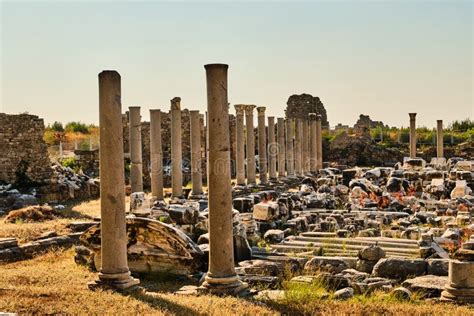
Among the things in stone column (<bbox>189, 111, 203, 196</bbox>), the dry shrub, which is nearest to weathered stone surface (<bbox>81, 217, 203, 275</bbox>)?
the dry shrub

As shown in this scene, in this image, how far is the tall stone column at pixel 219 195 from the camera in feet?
31.7

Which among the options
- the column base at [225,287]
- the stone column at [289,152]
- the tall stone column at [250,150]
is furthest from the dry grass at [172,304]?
the stone column at [289,152]

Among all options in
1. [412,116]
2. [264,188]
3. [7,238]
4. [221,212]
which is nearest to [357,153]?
[412,116]

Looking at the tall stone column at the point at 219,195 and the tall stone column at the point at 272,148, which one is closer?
the tall stone column at the point at 219,195

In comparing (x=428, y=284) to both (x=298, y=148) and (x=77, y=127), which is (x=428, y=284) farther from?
(x=77, y=127)

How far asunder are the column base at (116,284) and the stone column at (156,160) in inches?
421

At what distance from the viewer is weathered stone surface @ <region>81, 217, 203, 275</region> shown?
1163 centimetres

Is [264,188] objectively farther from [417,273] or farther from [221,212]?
[221,212]

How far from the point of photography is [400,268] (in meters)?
11.5

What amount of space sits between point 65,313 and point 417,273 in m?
6.49

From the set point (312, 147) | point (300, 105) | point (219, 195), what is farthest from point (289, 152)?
point (219, 195)

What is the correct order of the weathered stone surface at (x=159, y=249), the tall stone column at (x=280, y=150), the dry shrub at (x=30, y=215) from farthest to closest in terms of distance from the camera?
the tall stone column at (x=280, y=150)
the dry shrub at (x=30, y=215)
the weathered stone surface at (x=159, y=249)

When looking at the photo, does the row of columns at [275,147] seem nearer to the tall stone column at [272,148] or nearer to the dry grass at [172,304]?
the tall stone column at [272,148]

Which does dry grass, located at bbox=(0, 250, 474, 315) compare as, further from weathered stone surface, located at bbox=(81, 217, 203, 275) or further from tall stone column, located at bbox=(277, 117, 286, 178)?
tall stone column, located at bbox=(277, 117, 286, 178)
